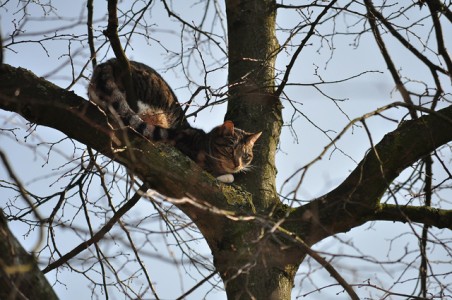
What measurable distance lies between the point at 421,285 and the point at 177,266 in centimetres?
147

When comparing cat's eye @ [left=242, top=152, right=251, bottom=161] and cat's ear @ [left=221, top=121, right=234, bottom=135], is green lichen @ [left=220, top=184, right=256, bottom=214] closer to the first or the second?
cat's ear @ [left=221, top=121, right=234, bottom=135]

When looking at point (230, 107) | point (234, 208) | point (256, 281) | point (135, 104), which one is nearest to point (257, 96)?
point (230, 107)

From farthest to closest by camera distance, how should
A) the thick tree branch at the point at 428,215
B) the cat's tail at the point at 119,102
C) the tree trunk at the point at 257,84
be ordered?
the cat's tail at the point at 119,102, the tree trunk at the point at 257,84, the thick tree branch at the point at 428,215

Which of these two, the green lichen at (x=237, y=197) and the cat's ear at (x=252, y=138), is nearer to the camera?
the green lichen at (x=237, y=197)

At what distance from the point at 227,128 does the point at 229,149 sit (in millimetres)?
602

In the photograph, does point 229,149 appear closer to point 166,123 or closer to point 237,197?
point 166,123

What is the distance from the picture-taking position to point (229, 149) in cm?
563

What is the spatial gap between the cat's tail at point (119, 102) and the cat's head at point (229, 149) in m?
0.67

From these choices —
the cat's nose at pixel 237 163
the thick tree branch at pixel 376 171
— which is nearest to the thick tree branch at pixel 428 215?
the thick tree branch at pixel 376 171

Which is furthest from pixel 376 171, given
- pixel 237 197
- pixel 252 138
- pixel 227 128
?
pixel 227 128

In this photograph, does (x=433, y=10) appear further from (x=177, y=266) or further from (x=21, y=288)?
(x=21, y=288)

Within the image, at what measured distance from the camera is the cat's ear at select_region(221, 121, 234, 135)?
4776mm

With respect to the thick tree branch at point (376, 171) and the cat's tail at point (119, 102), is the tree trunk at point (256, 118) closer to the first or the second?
the thick tree branch at point (376, 171)

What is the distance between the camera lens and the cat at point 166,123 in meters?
4.40
